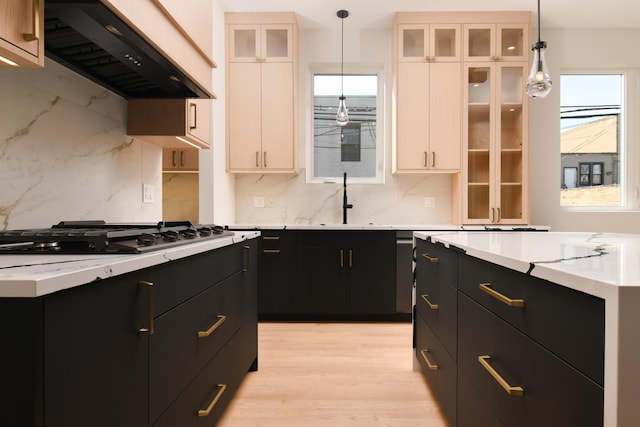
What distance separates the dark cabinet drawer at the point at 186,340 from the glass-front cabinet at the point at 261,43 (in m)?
2.52

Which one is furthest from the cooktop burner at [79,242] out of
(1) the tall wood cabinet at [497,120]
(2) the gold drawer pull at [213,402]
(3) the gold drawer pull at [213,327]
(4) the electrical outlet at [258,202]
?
(1) the tall wood cabinet at [497,120]

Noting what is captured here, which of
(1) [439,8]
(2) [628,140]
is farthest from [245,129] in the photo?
(2) [628,140]

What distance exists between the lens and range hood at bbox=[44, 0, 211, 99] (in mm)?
1155

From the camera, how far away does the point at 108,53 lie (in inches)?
60.2

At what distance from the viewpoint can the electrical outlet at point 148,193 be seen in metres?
2.34

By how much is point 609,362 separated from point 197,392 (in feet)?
4.06

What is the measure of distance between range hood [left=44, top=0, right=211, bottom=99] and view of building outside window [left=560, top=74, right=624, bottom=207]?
3.76 meters

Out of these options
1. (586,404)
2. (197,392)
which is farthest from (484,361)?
(197,392)

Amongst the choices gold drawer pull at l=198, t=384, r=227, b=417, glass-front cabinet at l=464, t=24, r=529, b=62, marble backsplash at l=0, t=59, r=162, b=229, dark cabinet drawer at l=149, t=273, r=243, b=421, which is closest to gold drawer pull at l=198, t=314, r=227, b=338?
dark cabinet drawer at l=149, t=273, r=243, b=421

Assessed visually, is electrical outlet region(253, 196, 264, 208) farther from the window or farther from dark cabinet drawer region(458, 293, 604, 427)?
dark cabinet drawer region(458, 293, 604, 427)

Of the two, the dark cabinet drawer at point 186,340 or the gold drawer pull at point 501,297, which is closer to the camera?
the gold drawer pull at point 501,297

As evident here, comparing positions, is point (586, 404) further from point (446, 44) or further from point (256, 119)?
point (446, 44)

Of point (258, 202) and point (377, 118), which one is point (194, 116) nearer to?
point (258, 202)

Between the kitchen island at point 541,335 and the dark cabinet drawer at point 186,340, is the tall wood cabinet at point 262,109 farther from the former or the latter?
the kitchen island at point 541,335
